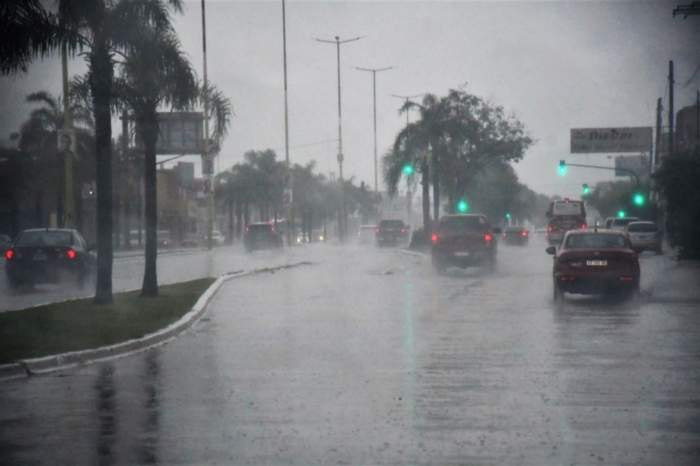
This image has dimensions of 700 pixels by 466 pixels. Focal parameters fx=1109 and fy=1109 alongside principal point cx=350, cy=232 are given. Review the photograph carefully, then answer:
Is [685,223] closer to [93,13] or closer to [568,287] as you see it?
[568,287]

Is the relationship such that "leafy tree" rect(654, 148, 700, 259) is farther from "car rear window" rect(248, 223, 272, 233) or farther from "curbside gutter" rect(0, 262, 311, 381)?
"curbside gutter" rect(0, 262, 311, 381)

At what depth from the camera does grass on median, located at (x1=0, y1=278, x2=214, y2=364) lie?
15570 millimetres

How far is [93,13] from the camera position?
21859 millimetres

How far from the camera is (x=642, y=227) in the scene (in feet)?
192

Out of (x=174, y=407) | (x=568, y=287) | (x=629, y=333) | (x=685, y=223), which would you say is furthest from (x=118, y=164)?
(x=174, y=407)

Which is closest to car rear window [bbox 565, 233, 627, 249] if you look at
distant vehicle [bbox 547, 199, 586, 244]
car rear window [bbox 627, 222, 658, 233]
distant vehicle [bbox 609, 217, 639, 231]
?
car rear window [bbox 627, 222, 658, 233]

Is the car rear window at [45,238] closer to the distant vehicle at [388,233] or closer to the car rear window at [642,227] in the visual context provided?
the car rear window at [642,227]

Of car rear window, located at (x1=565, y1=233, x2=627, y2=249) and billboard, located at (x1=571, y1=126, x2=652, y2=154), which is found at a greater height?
billboard, located at (x1=571, y1=126, x2=652, y2=154)

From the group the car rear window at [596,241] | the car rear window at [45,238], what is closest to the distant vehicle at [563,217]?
the car rear window at [45,238]

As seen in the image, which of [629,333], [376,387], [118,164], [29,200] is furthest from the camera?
[29,200]

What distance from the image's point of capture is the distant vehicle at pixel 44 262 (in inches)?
1203

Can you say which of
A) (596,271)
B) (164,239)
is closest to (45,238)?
(596,271)

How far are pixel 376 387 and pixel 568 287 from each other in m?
13.7

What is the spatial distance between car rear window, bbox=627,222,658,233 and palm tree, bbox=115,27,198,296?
124ft
